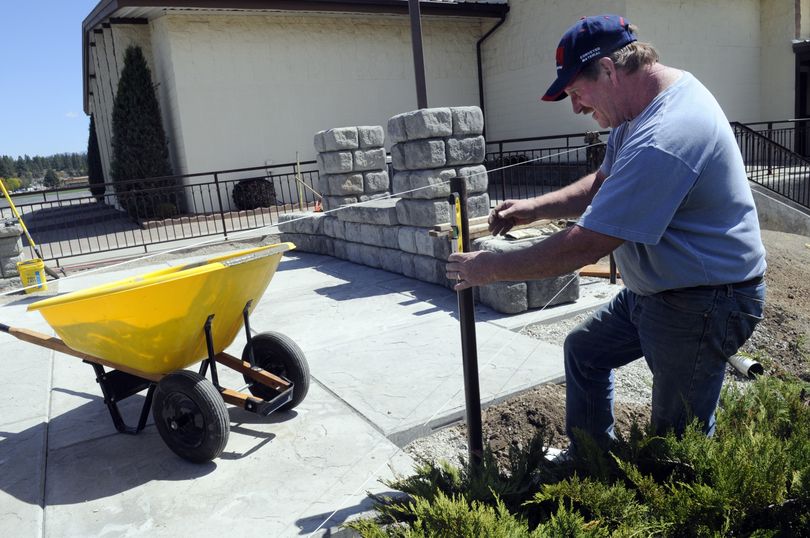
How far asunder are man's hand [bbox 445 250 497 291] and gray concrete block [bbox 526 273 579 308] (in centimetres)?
334

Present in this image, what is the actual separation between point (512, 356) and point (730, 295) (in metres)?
2.40

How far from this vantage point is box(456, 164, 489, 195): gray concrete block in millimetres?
6539

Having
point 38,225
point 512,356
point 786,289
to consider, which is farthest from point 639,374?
point 38,225

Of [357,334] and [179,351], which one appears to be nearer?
[179,351]

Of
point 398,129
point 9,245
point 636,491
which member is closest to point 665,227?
point 636,491

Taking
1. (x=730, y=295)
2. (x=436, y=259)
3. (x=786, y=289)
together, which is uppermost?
(x=730, y=295)

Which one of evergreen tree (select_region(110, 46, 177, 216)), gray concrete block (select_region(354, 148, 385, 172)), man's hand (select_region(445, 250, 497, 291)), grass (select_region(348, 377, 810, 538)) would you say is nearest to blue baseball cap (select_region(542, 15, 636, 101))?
man's hand (select_region(445, 250, 497, 291))

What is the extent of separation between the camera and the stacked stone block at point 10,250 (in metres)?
8.33

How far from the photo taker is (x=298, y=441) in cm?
341

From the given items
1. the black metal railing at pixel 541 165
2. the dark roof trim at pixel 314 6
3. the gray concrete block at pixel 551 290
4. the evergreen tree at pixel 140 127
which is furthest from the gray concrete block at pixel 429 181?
the evergreen tree at pixel 140 127

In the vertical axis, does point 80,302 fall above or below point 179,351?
above

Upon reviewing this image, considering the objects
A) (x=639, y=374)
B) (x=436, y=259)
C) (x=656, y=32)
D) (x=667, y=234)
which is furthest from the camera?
(x=656, y=32)

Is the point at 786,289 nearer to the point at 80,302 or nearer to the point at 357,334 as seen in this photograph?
the point at 357,334

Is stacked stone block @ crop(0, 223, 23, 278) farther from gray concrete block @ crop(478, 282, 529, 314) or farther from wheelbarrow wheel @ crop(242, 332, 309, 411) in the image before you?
gray concrete block @ crop(478, 282, 529, 314)
